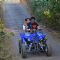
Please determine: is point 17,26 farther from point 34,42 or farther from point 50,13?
point 34,42

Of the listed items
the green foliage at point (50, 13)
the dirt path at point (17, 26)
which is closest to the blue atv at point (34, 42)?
the dirt path at point (17, 26)

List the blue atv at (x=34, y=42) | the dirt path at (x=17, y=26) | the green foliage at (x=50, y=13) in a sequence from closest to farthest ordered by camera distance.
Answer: the dirt path at (x=17, y=26), the blue atv at (x=34, y=42), the green foliage at (x=50, y=13)

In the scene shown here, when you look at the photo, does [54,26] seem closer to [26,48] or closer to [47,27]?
[47,27]

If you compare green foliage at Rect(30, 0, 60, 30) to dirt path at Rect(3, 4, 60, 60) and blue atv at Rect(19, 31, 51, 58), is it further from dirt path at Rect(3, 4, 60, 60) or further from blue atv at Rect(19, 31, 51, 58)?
blue atv at Rect(19, 31, 51, 58)

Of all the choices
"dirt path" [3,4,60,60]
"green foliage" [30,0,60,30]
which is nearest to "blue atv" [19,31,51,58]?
"dirt path" [3,4,60,60]

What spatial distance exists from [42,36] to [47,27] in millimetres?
7206

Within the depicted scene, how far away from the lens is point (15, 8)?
28078 millimetres

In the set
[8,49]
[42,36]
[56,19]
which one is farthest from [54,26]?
[8,49]

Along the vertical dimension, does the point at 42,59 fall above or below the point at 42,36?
below

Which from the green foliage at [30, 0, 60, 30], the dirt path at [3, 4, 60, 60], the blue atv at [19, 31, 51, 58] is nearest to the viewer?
the dirt path at [3, 4, 60, 60]

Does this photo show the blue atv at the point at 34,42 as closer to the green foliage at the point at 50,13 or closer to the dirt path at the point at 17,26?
the dirt path at the point at 17,26

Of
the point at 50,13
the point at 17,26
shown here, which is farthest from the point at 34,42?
the point at 17,26

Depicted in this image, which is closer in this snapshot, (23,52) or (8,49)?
(8,49)

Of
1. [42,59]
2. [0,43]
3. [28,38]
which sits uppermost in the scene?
[0,43]
